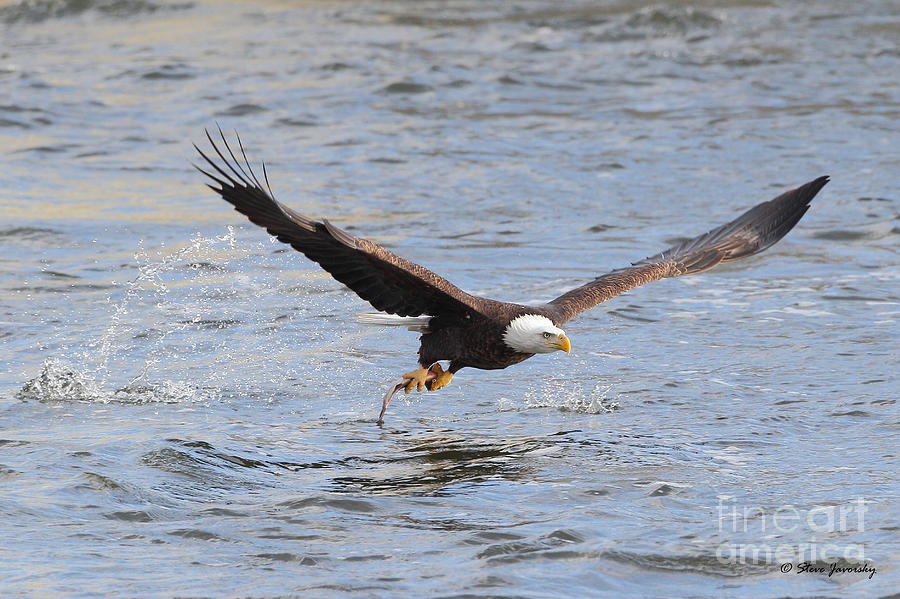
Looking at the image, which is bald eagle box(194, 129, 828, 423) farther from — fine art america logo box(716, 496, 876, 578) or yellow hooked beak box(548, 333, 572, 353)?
fine art america logo box(716, 496, 876, 578)

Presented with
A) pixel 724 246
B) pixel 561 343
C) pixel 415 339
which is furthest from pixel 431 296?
pixel 724 246

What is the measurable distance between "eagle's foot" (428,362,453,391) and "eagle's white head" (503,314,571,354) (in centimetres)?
59

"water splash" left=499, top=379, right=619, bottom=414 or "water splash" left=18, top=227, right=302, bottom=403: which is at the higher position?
"water splash" left=18, top=227, right=302, bottom=403

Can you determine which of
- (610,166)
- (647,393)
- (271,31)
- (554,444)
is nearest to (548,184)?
(610,166)

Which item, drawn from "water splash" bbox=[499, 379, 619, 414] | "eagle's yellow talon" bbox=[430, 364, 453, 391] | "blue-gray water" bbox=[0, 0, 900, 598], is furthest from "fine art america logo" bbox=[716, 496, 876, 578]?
"eagle's yellow talon" bbox=[430, 364, 453, 391]

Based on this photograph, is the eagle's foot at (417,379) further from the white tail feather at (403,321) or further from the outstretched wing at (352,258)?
the outstretched wing at (352,258)

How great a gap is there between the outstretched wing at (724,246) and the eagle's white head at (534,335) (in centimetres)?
73

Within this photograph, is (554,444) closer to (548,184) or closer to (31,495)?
(31,495)

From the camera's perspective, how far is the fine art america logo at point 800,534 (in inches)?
205

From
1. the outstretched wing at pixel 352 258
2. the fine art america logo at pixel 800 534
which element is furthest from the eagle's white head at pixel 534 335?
the fine art america logo at pixel 800 534

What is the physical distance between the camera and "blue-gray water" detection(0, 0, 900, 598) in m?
5.41

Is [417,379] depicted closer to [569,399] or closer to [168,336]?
[569,399]

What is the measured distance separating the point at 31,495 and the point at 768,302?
18.3 ft

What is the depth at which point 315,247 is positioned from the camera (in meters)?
6.27
